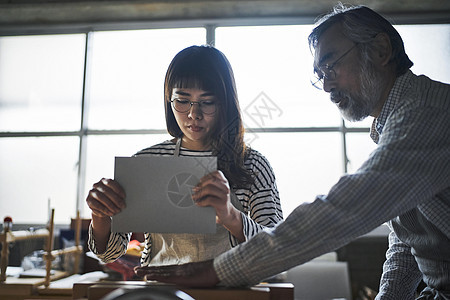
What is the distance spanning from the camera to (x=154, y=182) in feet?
2.63

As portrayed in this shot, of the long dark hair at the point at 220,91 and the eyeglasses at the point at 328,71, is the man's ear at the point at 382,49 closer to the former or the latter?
the eyeglasses at the point at 328,71

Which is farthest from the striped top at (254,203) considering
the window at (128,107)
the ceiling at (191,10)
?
the ceiling at (191,10)

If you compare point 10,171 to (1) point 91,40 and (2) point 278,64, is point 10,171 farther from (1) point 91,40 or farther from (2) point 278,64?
(2) point 278,64

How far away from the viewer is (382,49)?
3.78ft

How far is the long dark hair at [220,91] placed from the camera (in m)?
1.07

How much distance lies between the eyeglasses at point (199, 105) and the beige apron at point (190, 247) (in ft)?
1.02

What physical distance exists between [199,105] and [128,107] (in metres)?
3.14

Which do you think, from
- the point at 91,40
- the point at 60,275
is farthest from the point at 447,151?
the point at 91,40

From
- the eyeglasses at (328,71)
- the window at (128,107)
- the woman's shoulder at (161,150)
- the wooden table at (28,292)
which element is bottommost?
the wooden table at (28,292)

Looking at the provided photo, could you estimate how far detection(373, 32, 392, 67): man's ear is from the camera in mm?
1146

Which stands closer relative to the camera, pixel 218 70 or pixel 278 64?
pixel 218 70

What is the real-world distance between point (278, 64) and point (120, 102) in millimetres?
1640

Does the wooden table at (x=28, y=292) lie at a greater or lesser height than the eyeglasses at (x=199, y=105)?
lesser

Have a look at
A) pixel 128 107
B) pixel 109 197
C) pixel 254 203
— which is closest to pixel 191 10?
pixel 128 107
